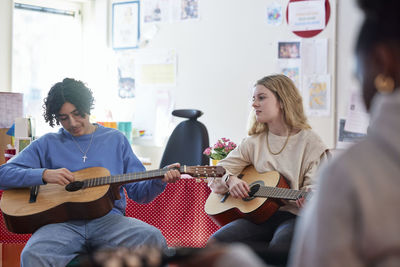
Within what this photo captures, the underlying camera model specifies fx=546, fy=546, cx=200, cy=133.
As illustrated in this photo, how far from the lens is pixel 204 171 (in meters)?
2.49

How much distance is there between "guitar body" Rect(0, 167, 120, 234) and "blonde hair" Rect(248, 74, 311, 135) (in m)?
0.81

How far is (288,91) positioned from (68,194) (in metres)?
1.12

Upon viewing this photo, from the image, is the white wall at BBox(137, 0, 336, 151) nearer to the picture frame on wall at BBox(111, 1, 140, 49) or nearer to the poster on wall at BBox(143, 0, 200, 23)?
the poster on wall at BBox(143, 0, 200, 23)

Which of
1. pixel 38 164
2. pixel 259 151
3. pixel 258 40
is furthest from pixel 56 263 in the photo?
pixel 258 40

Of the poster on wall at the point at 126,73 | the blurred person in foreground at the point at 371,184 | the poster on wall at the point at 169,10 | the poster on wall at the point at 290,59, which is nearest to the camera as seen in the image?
the blurred person in foreground at the point at 371,184

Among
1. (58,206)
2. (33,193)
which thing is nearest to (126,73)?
(33,193)

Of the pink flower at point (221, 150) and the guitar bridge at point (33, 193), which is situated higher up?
the pink flower at point (221, 150)

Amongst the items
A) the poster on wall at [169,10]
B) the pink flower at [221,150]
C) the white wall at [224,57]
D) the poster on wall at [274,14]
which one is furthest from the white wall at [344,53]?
the poster on wall at [169,10]

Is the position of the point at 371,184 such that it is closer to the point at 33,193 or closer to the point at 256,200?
the point at 256,200

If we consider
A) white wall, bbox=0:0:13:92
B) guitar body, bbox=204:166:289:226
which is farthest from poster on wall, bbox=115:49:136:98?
guitar body, bbox=204:166:289:226

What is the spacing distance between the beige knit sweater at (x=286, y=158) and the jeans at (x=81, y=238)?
0.46m

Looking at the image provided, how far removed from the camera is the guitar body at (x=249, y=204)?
2392 millimetres

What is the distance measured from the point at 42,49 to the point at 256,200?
2946 millimetres

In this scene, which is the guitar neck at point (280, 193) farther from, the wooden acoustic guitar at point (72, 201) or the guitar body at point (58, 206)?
the guitar body at point (58, 206)
